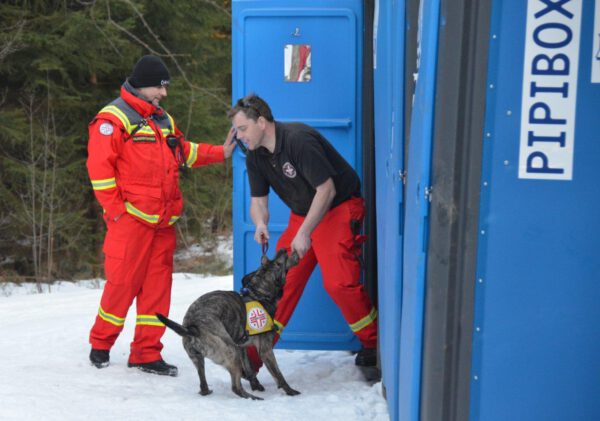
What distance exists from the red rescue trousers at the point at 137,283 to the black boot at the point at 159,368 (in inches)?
1.2

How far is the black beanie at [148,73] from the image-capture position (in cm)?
491

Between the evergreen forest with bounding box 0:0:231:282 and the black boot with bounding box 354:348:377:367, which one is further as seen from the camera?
the evergreen forest with bounding box 0:0:231:282

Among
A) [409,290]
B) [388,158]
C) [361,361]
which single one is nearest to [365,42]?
[388,158]

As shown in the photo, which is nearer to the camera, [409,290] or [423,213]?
[423,213]

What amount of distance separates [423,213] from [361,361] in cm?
282

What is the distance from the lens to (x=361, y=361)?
202 inches

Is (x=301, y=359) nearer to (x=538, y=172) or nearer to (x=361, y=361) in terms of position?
(x=361, y=361)

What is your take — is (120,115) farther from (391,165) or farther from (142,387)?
(391,165)

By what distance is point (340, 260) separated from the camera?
461 cm

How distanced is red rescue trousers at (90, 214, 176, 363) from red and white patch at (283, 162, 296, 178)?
3.29 feet

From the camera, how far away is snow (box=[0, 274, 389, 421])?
4.21 m

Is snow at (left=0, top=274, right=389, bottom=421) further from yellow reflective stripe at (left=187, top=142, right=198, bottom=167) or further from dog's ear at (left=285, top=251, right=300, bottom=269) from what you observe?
yellow reflective stripe at (left=187, top=142, right=198, bottom=167)

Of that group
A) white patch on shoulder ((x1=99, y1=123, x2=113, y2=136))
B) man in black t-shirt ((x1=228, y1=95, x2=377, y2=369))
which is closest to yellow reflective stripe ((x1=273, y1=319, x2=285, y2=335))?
man in black t-shirt ((x1=228, y1=95, x2=377, y2=369))

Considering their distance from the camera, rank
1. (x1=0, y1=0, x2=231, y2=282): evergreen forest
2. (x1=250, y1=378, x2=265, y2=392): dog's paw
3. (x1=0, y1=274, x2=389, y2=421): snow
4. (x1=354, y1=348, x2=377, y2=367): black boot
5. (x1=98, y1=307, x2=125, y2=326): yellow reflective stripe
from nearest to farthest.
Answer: (x1=0, y1=274, x2=389, y2=421): snow → (x1=250, y1=378, x2=265, y2=392): dog's paw → (x1=98, y1=307, x2=125, y2=326): yellow reflective stripe → (x1=354, y1=348, x2=377, y2=367): black boot → (x1=0, y1=0, x2=231, y2=282): evergreen forest
